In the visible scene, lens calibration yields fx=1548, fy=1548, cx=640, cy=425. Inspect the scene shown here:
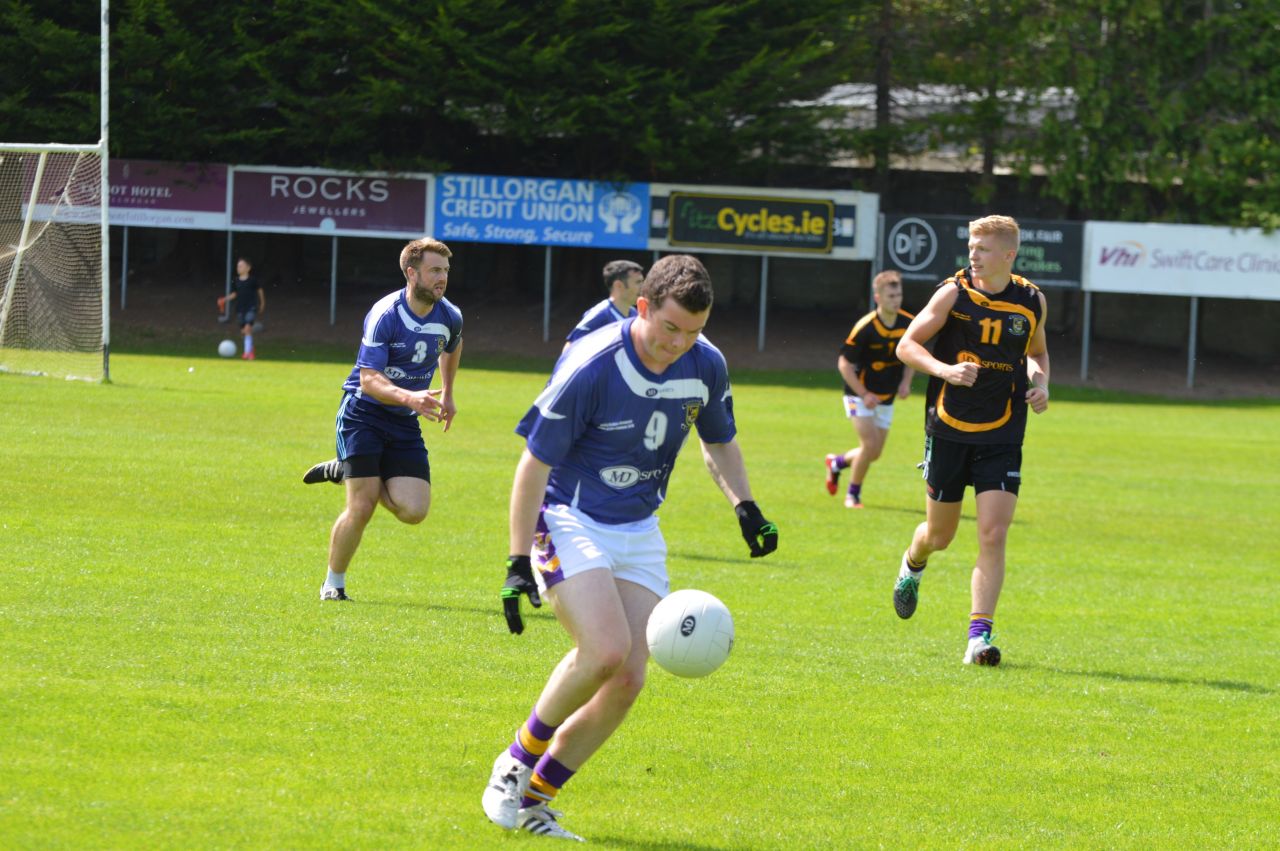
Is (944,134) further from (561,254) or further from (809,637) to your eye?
(809,637)

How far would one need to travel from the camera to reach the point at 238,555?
11.2 metres

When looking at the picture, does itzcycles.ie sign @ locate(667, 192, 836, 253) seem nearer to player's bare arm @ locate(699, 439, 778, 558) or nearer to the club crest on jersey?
player's bare arm @ locate(699, 439, 778, 558)

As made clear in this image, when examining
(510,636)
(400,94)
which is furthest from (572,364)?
(400,94)

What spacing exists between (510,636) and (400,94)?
31298 millimetres

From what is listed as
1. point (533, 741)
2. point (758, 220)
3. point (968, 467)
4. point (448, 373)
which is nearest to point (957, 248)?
point (758, 220)

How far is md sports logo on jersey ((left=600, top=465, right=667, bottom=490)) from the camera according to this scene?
557 centimetres

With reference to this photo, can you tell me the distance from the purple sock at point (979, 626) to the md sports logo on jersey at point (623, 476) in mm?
3964

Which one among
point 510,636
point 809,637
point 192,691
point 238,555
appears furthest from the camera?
point 238,555

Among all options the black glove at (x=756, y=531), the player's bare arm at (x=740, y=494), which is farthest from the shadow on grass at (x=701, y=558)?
the black glove at (x=756, y=531)

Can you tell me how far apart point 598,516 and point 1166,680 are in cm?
475

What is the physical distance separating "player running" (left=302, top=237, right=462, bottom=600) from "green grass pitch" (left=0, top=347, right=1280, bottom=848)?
601 millimetres

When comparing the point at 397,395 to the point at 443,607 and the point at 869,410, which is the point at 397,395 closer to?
the point at 443,607

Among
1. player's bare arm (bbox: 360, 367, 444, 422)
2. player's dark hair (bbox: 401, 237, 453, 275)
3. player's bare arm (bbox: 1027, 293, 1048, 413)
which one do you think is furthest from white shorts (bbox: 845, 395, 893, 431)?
player's bare arm (bbox: 360, 367, 444, 422)

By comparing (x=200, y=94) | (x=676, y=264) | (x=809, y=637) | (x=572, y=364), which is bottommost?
(x=809, y=637)
